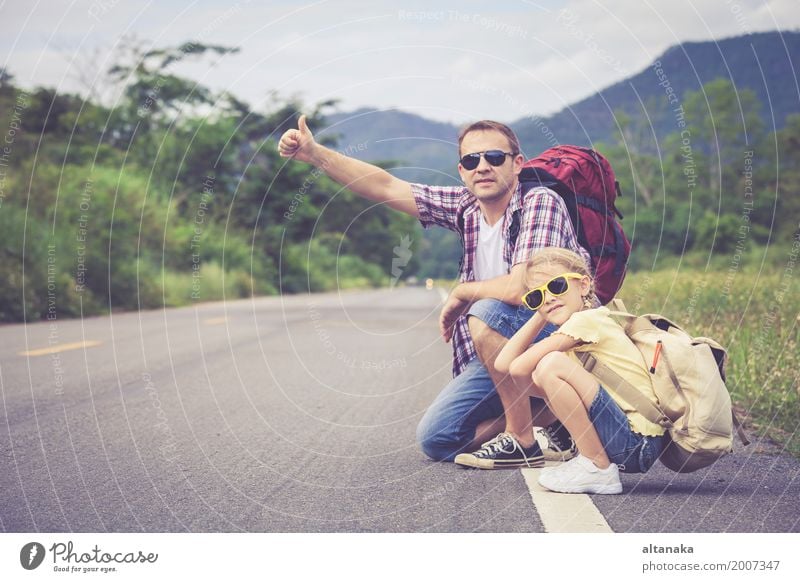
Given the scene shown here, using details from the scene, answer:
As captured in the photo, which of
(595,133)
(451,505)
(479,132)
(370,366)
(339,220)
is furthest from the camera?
(339,220)

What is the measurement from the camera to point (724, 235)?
15906 millimetres

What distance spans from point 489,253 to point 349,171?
0.66 meters

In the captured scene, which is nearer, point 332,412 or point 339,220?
point 332,412

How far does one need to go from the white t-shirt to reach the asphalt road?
82 centimetres

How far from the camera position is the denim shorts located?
360 centimetres

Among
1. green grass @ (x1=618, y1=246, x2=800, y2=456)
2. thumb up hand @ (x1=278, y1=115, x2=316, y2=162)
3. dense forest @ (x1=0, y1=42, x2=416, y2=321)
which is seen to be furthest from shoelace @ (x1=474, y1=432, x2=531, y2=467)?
dense forest @ (x1=0, y1=42, x2=416, y2=321)

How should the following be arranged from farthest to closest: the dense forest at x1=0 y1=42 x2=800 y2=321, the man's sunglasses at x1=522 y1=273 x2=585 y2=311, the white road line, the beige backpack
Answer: the dense forest at x1=0 y1=42 x2=800 y2=321 → the man's sunglasses at x1=522 y1=273 x2=585 y2=311 → the beige backpack → the white road line

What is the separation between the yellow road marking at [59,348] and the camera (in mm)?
8859

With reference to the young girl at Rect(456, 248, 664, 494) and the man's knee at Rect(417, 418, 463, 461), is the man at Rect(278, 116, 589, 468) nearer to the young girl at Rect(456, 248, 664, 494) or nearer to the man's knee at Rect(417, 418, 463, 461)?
the man's knee at Rect(417, 418, 463, 461)

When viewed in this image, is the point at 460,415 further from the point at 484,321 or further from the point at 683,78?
the point at 683,78

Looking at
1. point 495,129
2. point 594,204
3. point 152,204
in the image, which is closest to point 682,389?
point 594,204

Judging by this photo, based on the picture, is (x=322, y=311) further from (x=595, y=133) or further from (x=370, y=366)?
(x=595, y=133)
